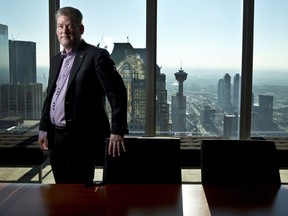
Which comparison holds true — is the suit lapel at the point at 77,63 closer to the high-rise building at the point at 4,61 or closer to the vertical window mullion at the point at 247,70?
the high-rise building at the point at 4,61

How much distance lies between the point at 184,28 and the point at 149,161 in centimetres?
194

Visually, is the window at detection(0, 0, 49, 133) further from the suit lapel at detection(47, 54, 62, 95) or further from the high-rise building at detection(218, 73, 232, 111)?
the high-rise building at detection(218, 73, 232, 111)

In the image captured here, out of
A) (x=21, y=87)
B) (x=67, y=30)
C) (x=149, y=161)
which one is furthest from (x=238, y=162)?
(x=21, y=87)

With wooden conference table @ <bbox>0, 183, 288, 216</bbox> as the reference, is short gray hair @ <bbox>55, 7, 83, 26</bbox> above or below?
above

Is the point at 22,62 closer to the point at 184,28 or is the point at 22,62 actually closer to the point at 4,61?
the point at 4,61

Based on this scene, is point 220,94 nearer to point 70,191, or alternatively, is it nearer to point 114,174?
point 114,174

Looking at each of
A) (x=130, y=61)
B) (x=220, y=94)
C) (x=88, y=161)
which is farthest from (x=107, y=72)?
(x=220, y=94)

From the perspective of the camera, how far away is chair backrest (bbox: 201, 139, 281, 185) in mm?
1855

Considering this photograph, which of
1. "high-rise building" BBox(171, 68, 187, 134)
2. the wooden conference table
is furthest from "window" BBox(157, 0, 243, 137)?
the wooden conference table

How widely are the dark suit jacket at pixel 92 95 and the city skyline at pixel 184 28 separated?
1.43 m

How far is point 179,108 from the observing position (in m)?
3.60

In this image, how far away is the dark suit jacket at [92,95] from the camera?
6.61 feet

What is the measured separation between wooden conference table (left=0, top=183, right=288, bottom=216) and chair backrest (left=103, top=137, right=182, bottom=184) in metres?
0.24

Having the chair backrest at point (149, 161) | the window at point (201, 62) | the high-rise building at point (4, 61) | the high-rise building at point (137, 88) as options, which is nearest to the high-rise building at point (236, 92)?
the window at point (201, 62)
